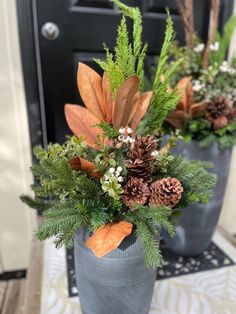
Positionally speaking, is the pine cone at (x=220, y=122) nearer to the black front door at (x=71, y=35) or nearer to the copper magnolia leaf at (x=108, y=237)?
the copper magnolia leaf at (x=108, y=237)

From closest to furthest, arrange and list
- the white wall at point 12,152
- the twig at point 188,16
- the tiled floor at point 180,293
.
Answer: the tiled floor at point 180,293, the twig at point 188,16, the white wall at point 12,152

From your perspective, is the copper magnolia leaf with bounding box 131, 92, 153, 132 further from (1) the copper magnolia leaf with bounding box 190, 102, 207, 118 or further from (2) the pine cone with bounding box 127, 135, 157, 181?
(1) the copper magnolia leaf with bounding box 190, 102, 207, 118

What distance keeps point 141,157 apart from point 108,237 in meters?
0.16

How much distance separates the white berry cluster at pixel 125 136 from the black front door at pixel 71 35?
2.55 feet

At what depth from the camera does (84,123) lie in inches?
23.0

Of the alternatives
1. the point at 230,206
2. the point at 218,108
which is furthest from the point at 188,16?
the point at 230,206

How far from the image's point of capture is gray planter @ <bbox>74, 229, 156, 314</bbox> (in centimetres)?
54

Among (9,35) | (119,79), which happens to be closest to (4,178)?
(9,35)

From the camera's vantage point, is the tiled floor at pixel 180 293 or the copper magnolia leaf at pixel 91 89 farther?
the tiled floor at pixel 180 293

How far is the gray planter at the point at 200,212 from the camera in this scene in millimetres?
869

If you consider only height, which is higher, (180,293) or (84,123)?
(84,123)

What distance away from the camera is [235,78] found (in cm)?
93

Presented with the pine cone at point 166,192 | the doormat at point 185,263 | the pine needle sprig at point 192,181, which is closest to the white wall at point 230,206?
the doormat at point 185,263

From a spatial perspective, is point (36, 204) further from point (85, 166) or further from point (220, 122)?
point (220, 122)
